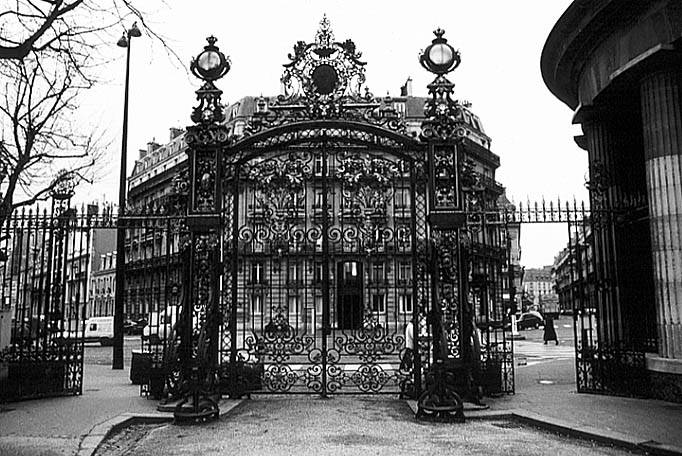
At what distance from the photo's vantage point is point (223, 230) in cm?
1145

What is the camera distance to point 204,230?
1047 cm

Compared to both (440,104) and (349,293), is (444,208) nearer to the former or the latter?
(440,104)

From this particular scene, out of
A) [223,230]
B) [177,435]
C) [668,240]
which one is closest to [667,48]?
[668,240]

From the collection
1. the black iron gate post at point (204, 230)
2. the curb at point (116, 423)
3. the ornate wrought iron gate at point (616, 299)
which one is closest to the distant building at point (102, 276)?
the black iron gate post at point (204, 230)

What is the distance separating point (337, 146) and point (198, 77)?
104 inches

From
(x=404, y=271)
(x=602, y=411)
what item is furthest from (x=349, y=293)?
(x=602, y=411)

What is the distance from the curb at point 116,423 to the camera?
A: 7.79 meters

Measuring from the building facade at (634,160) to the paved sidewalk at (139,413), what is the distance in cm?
128

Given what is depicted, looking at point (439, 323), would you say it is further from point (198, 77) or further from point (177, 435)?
point (198, 77)

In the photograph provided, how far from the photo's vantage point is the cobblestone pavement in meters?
7.76

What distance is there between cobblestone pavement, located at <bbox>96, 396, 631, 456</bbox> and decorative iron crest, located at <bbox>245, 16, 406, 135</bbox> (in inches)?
190

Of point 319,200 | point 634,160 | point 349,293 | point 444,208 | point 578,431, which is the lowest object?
point 578,431

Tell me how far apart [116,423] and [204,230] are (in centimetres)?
311

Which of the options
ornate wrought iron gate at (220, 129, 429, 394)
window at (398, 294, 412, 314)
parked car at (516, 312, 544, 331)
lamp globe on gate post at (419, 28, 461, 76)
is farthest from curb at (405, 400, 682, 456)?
parked car at (516, 312, 544, 331)
